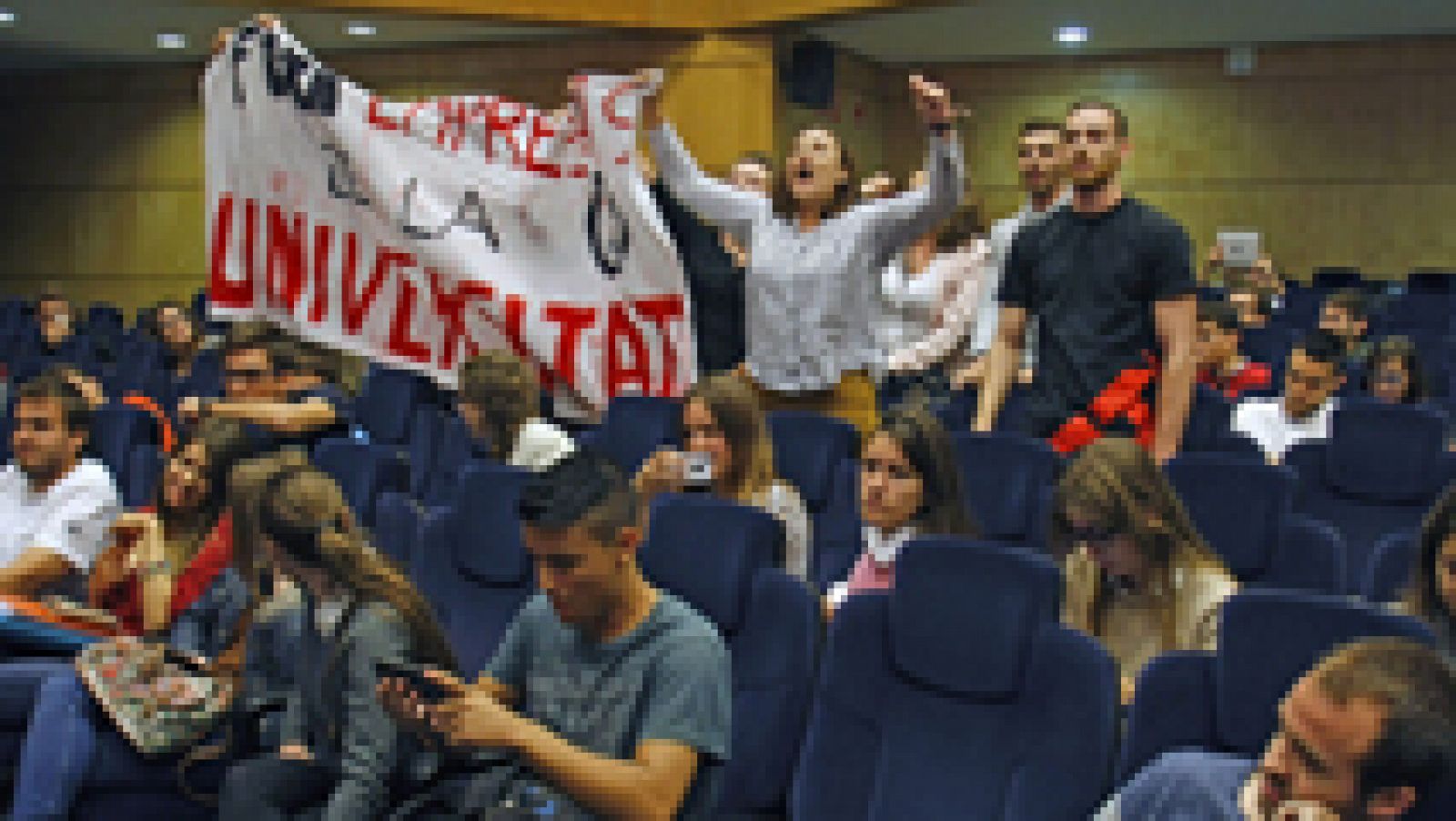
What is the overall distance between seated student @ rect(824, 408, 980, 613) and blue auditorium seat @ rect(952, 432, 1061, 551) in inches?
21.6

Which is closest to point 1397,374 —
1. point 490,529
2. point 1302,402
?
point 1302,402

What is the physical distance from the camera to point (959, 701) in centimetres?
224

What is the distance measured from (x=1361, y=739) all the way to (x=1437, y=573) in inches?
36.9

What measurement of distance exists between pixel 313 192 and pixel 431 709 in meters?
3.44

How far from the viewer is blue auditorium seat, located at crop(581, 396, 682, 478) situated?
415 centimetres

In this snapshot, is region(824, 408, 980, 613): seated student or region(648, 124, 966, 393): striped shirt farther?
region(648, 124, 966, 393): striped shirt

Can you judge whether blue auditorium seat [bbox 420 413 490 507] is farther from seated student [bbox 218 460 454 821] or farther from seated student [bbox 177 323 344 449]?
seated student [bbox 218 460 454 821]

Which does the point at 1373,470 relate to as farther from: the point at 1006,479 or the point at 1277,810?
the point at 1277,810

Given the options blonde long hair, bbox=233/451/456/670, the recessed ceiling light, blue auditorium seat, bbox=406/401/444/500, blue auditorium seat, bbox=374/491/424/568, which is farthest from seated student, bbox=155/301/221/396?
the recessed ceiling light

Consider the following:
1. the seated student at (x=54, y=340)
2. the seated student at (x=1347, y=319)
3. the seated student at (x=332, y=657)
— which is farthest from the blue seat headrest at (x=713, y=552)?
the seated student at (x=54, y=340)

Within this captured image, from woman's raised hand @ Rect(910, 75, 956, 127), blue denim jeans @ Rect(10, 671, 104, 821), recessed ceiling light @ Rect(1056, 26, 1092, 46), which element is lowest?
blue denim jeans @ Rect(10, 671, 104, 821)

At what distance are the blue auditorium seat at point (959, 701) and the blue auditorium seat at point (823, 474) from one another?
1.28 metres

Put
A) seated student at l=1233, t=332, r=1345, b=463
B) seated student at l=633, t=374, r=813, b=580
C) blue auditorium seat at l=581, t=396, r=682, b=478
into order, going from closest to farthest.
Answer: seated student at l=633, t=374, r=813, b=580
blue auditorium seat at l=581, t=396, r=682, b=478
seated student at l=1233, t=332, r=1345, b=463

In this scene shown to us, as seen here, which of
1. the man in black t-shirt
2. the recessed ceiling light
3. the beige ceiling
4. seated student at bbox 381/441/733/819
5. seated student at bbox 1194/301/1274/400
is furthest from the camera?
the recessed ceiling light
